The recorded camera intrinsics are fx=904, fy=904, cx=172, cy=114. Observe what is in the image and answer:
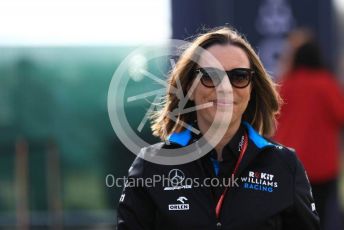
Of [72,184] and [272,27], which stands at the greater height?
[272,27]

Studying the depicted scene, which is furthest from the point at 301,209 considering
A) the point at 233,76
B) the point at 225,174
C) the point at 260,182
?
the point at 233,76

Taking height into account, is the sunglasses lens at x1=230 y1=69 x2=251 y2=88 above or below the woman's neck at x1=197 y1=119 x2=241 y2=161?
above

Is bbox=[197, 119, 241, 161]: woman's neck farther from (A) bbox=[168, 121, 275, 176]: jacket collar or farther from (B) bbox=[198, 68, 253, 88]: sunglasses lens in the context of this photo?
(B) bbox=[198, 68, 253, 88]: sunglasses lens

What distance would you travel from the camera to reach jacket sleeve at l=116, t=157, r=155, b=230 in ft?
10.7

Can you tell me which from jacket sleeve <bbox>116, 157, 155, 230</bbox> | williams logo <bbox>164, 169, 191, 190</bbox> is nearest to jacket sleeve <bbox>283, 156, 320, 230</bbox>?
williams logo <bbox>164, 169, 191, 190</bbox>

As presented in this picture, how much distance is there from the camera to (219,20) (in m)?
7.22

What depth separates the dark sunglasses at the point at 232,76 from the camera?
3.30 m

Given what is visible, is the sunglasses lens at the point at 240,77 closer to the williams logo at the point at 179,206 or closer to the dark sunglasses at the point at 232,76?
the dark sunglasses at the point at 232,76

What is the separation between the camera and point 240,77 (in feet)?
10.9

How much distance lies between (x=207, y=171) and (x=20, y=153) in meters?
5.89

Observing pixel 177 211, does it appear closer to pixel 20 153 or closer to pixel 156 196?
pixel 156 196

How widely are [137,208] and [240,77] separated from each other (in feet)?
1.99

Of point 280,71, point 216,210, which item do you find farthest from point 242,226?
point 280,71

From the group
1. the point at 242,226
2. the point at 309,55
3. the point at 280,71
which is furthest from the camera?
the point at 280,71
